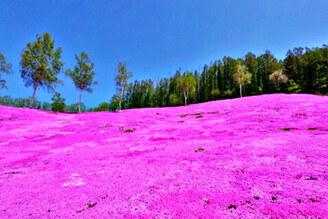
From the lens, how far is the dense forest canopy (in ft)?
152

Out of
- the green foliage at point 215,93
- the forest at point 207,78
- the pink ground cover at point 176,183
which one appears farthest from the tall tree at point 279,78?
the pink ground cover at point 176,183

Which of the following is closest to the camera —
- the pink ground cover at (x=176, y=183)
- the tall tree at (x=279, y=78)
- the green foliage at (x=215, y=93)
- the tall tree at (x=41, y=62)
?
the pink ground cover at (x=176, y=183)

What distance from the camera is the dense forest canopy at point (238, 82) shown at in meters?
46.2

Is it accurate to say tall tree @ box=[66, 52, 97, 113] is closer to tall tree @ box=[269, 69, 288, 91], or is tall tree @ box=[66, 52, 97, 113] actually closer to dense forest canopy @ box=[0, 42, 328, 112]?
dense forest canopy @ box=[0, 42, 328, 112]

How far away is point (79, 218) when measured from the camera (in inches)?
91.2

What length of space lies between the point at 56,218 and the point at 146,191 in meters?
1.56

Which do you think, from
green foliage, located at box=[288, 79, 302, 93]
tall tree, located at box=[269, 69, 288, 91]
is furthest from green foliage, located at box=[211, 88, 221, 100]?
green foliage, located at box=[288, 79, 302, 93]

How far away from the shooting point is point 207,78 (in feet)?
245

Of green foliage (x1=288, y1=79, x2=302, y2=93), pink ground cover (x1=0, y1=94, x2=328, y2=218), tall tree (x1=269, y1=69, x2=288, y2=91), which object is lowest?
pink ground cover (x1=0, y1=94, x2=328, y2=218)

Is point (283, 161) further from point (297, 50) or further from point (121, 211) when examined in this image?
point (297, 50)

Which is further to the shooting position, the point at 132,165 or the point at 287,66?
the point at 287,66

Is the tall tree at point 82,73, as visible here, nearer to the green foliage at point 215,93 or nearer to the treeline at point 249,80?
the treeline at point 249,80

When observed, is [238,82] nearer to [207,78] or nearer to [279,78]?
[279,78]

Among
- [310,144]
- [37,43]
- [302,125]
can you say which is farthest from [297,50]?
[37,43]
